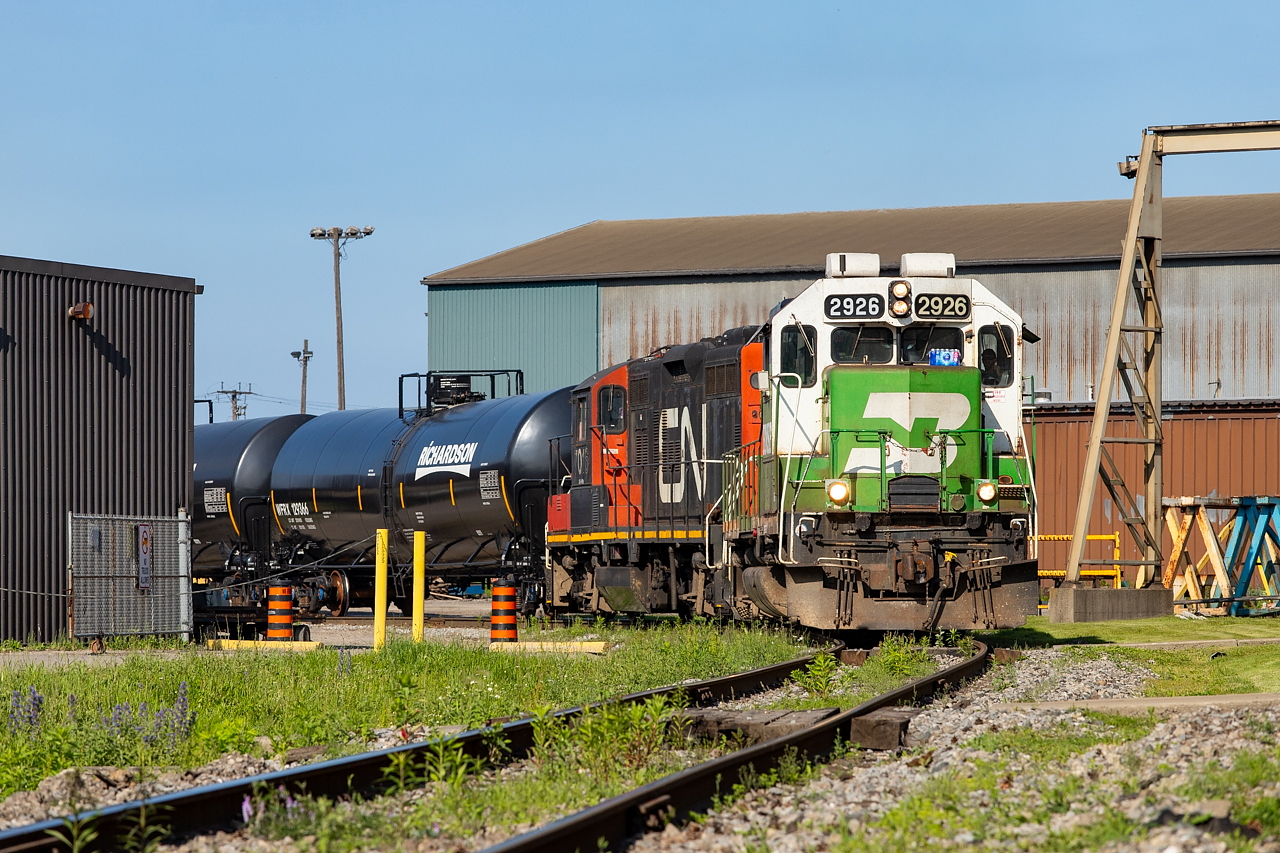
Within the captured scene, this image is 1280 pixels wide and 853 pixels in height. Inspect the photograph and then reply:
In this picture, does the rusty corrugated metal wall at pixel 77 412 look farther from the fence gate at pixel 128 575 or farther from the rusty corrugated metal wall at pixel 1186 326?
the rusty corrugated metal wall at pixel 1186 326

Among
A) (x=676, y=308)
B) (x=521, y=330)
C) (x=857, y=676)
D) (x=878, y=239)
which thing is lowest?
(x=857, y=676)

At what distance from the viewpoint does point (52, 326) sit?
1727 cm

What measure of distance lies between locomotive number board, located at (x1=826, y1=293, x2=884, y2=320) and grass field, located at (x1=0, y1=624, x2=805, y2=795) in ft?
10.7

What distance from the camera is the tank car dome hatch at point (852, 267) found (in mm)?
14586

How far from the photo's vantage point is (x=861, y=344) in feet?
47.3

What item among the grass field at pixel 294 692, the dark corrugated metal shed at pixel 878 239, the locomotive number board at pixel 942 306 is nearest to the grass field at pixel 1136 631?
the grass field at pixel 294 692

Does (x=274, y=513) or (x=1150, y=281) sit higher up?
(x=1150, y=281)

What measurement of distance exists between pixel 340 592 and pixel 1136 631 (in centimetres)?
1331

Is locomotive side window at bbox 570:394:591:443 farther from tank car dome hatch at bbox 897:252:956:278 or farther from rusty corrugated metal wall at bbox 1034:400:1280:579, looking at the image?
rusty corrugated metal wall at bbox 1034:400:1280:579

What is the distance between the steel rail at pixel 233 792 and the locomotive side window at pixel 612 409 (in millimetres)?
11114

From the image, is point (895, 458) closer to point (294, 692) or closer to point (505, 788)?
point (294, 692)

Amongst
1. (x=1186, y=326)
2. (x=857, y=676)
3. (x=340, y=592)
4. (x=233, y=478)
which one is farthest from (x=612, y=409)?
(x=1186, y=326)

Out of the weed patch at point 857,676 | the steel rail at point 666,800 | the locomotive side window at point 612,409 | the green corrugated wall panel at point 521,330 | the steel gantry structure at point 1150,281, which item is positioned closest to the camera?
the steel rail at point 666,800

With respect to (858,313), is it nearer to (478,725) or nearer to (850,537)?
(850,537)
